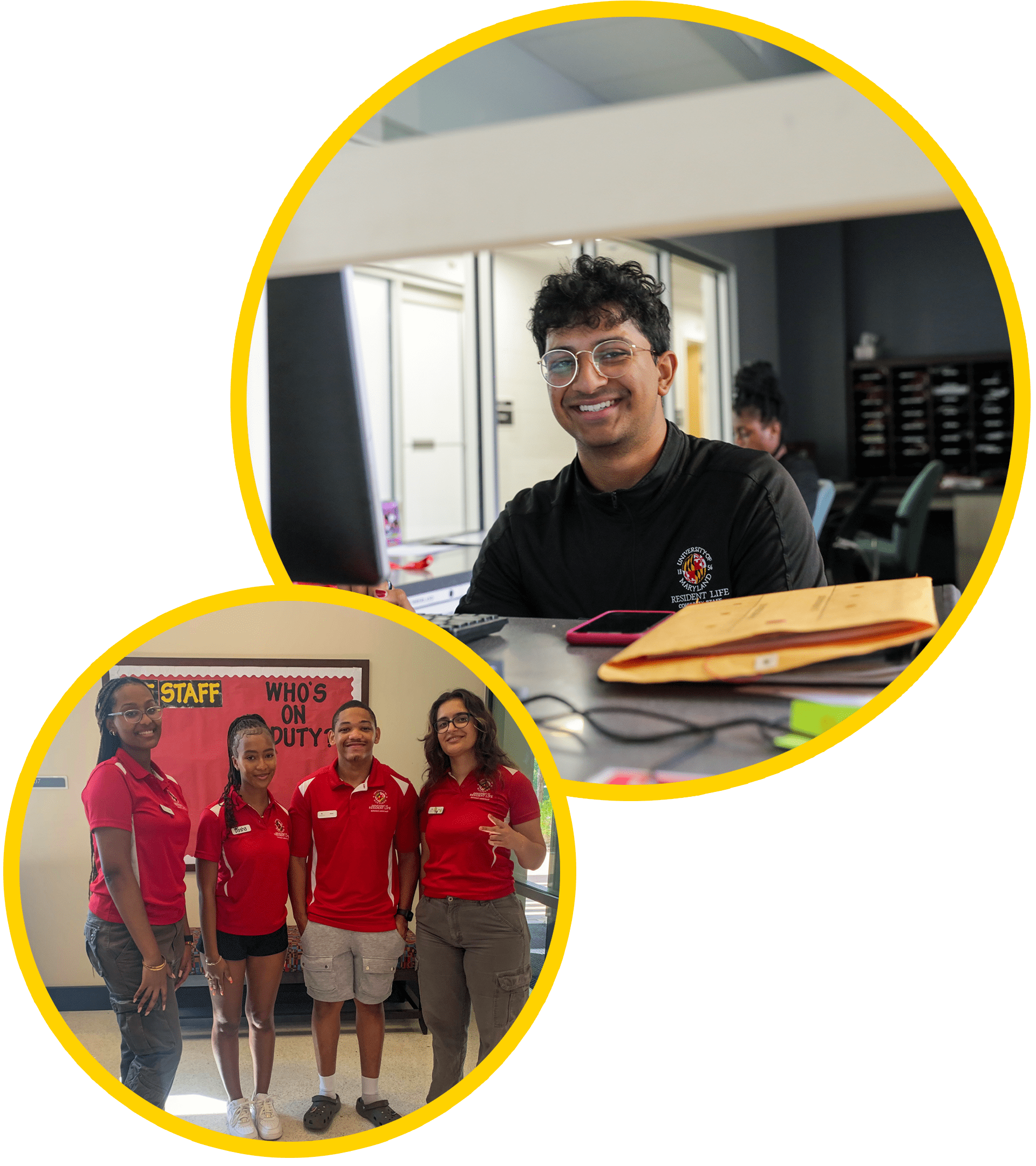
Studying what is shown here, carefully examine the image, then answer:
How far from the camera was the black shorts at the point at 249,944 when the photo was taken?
1243 millimetres

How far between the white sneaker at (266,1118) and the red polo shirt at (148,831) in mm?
244

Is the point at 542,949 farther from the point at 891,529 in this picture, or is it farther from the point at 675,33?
the point at 891,529

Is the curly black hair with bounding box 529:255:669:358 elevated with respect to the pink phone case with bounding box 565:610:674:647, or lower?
elevated

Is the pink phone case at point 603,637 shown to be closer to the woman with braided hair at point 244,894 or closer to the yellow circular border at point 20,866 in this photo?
the yellow circular border at point 20,866

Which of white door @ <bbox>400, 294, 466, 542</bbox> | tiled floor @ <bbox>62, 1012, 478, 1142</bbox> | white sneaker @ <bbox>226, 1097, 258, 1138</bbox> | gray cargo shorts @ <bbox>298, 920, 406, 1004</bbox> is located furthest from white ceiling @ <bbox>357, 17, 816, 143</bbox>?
white door @ <bbox>400, 294, 466, 542</bbox>

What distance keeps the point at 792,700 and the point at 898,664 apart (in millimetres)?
171

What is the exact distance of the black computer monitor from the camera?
1.62 m

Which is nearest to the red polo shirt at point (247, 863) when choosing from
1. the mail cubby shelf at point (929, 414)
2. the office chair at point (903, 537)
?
the office chair at point (903, 537)

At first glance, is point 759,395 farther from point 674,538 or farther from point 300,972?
point 300,972

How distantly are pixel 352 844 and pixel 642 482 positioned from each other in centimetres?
69

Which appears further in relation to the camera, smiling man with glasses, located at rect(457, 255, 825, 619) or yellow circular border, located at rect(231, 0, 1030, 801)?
smiling man with glasses, located at rect(457, 255, 825, 619)

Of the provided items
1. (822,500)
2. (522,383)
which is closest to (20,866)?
(522,383)

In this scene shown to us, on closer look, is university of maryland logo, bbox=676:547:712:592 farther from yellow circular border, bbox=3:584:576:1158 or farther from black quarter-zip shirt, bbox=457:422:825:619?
yellow circular border, bbox=3:584:576:1158

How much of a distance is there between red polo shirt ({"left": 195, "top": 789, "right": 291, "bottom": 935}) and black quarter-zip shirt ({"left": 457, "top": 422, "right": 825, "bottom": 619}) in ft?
1.86
